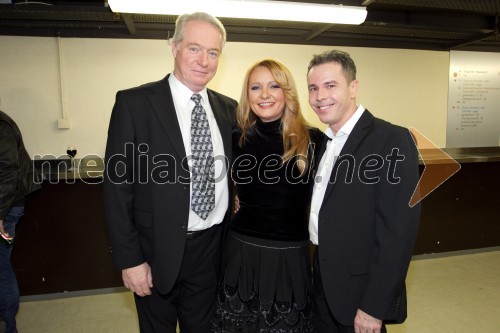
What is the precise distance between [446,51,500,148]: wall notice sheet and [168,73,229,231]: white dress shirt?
4.22 meters

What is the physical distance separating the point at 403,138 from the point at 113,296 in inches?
115

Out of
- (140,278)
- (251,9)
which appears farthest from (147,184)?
(251,9)

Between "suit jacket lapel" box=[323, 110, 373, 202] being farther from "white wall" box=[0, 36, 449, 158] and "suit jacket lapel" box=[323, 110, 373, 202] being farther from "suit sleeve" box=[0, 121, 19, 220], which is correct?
"white wall" box=[0, 36, 449, 158]

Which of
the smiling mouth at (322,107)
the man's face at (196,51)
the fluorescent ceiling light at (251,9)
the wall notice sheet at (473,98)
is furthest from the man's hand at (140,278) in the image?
the wall notice sheet at (473,98)

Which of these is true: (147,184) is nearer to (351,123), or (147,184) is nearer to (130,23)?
(351,123)

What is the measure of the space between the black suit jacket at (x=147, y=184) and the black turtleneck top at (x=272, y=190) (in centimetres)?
33

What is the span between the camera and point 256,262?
1.77 m

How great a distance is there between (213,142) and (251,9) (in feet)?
5.16

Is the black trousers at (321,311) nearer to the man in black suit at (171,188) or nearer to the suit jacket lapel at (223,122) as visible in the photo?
the man in black suit at (171,188)

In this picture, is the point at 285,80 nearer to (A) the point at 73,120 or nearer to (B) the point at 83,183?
(B) the point at 83,183

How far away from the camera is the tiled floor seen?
2.85m

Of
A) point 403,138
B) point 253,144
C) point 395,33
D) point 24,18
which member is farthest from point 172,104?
point 395,33

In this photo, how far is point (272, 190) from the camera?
179cm

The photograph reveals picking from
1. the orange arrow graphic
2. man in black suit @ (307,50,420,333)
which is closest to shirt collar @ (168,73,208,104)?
man in black suit @ (307,50,420,333)
